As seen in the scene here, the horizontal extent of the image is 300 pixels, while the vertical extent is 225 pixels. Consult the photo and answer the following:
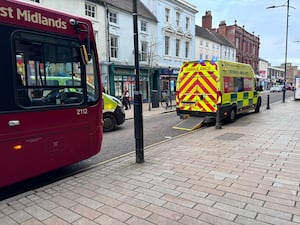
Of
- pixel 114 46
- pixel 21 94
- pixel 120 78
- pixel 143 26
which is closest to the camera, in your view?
pixel 21 94

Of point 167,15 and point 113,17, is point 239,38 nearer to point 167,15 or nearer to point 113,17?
point 167,15

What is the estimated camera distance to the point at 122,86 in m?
20.8

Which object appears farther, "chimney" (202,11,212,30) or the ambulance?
"chimney" (202,11,212,30)

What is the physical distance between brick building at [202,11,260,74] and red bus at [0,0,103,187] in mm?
39858

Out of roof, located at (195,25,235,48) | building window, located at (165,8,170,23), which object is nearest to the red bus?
building window, located at (165,8,170,23)

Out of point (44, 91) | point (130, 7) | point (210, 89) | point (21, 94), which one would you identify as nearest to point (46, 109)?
point (44, 91)

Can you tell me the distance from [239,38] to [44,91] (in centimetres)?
4909

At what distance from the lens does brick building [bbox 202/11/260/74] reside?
40625mm

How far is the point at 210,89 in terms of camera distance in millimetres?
9539

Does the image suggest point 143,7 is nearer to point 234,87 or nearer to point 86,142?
point 234,87

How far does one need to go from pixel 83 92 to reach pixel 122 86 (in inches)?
645

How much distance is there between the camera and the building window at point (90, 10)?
57.2 ft

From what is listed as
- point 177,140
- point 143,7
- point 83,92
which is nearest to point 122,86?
point 143,7

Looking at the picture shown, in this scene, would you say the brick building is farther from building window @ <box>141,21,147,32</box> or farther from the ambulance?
the ambulance
